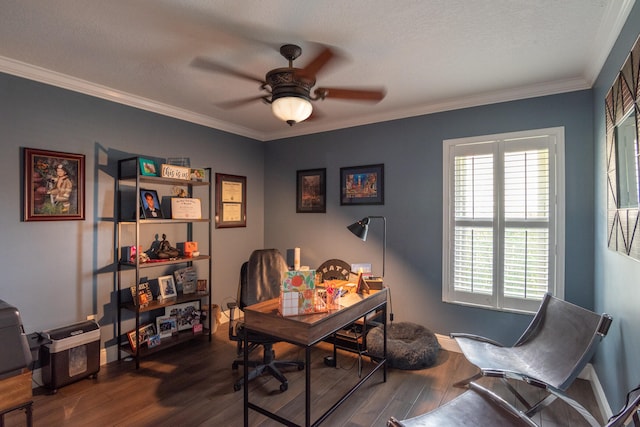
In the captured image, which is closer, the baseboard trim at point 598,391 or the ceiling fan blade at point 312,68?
the ceiling fan blade at point 312,68

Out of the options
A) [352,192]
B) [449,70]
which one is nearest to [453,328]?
[352,192]

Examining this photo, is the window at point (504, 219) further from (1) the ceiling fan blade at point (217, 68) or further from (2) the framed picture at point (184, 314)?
(2) the framed picture at point (184, 314)

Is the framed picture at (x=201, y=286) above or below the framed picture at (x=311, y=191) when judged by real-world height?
below

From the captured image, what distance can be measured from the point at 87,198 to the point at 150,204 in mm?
525

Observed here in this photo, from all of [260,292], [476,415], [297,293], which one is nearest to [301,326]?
[297,293]

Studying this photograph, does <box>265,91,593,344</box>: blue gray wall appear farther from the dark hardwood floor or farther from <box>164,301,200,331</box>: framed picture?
<box>164,301,200,331</box>: framed picture

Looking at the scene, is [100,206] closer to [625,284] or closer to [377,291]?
[377,291]

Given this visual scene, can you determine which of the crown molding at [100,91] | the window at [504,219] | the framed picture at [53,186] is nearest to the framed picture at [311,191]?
the crown molding at [100,91]

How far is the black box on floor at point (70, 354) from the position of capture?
2541 millimetres

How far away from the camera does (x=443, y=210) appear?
339 cm

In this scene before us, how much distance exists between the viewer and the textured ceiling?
6.06ft

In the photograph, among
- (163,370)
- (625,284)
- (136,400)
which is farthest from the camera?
(163,370)

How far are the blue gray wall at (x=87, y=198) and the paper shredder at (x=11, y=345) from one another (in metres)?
0.88

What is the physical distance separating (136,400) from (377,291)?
80.5 inches
